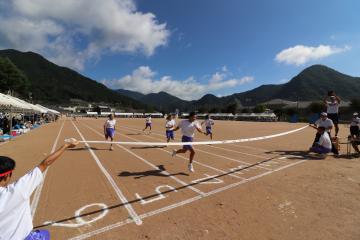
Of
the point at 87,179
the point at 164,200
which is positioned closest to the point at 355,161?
the point at 164,200

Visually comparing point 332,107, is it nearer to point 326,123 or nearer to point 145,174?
point 326,123

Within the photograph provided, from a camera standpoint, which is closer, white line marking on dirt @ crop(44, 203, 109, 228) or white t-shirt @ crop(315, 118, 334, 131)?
white line marking on dirt @ crop(44, 203, 109, 228)

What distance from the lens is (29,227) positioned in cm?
277

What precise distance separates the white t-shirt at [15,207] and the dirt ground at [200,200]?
1.58 metres

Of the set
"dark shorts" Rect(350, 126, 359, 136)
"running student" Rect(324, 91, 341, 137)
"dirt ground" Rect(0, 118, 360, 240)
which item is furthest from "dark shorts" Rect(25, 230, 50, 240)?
"dark shorts" Rect(350, 126, 359, 136)

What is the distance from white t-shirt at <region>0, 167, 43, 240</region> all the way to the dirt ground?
Answer: 158 cm

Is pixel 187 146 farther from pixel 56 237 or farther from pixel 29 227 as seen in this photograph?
pixel 29 227

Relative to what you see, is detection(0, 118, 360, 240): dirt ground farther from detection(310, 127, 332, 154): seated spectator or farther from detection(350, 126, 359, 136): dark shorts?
detection(350, 126, 359, 136): dark shorts

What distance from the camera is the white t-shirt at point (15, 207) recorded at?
2502 mm

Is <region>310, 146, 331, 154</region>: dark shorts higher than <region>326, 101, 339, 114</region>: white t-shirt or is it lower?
lower

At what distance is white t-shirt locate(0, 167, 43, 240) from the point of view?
2.50m

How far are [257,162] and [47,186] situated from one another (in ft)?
23.4

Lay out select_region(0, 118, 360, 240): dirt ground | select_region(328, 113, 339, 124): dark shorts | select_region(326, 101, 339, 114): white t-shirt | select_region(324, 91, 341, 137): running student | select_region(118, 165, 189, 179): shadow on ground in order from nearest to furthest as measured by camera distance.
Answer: select_region(0, 118, 360, 240): dirt ground → select_region(118, 165, 189, 179): shadow on ground → select_region(324, 91, 341, 137): running student → select_region(326, 101, 339, 114): white t-shirt → select_region(328, 113, 339, 124): dark shorts

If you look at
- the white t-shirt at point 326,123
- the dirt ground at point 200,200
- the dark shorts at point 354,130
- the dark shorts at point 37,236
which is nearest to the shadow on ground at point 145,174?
the dirt ground at point 200,200
